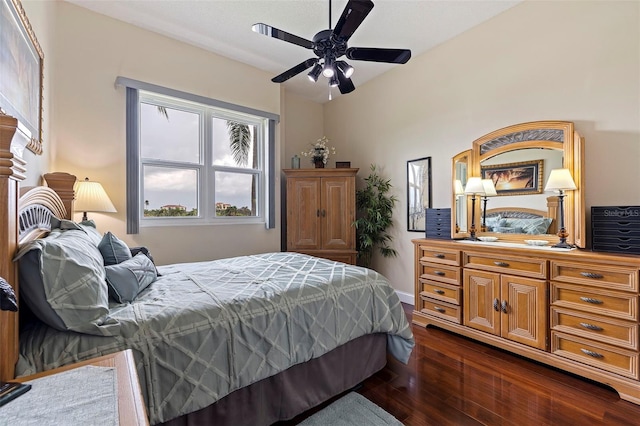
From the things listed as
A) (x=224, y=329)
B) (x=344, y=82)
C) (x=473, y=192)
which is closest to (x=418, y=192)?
(x=473, y=192)

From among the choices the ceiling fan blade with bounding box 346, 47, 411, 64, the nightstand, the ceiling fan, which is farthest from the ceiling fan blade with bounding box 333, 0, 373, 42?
the nightstand

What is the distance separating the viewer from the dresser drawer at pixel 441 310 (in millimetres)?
2754

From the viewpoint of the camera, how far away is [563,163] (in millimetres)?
2428

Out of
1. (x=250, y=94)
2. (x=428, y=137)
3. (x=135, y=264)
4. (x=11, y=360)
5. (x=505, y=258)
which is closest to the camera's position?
(x=11, y=360)

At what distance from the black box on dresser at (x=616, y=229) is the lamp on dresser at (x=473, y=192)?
902 millimetres

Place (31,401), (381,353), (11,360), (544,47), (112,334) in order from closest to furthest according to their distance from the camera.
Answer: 1. (31,401)
2. (11,360)
3. (112,334)
4. (381,353)
5. (544,47)

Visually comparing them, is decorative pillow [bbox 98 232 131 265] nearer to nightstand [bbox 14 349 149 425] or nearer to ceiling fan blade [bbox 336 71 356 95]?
nightstand [bbox 14 349 149 425]

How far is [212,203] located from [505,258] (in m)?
3.20

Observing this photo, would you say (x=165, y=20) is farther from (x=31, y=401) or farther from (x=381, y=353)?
(x=381, y=353)

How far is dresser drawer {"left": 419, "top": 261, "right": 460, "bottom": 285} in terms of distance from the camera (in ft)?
9.07

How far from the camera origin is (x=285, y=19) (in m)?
2.90

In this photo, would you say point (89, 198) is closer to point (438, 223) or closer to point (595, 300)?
point (438, 223)

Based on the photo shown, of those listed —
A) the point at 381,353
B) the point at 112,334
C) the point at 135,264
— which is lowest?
the point at 381,353

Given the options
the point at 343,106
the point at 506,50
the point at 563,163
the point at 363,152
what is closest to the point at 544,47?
the point at 506,50
